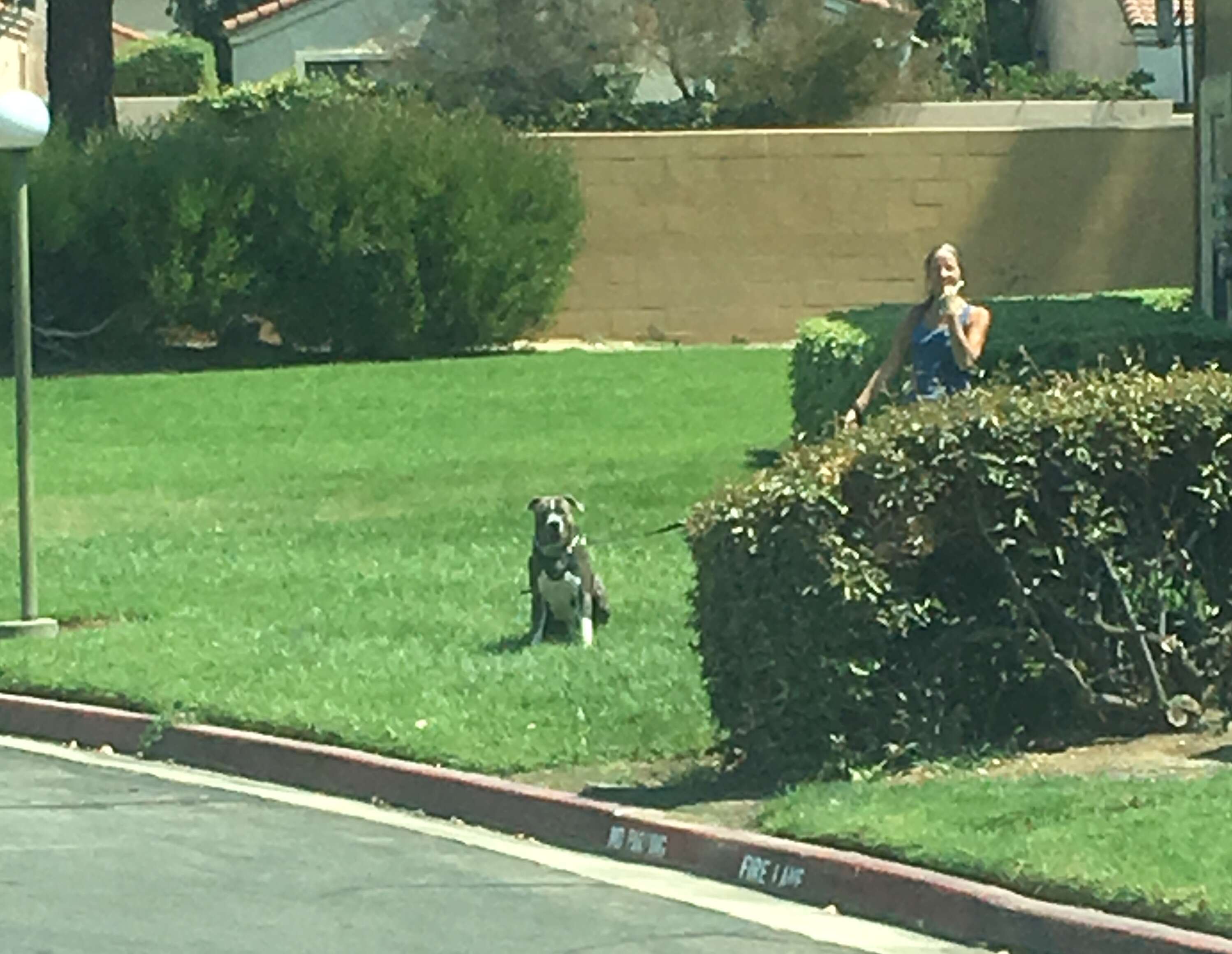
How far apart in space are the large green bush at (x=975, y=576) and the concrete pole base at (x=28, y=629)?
4.61 m

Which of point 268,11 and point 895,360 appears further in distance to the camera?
point 268,11

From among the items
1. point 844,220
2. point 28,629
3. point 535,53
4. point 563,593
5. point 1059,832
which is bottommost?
point 28,629

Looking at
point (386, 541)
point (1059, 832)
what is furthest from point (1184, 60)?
point (1059, 832)

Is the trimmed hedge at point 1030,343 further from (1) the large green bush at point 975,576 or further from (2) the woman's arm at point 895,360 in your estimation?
(1) the large green bush at point 975,576

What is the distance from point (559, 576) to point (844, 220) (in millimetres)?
17613

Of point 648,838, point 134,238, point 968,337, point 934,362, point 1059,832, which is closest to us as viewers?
point 1059,832

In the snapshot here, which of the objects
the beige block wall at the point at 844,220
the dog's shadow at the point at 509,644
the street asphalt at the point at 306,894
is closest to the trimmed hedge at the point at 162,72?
the beige block wall at the point at 844,220

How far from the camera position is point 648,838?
8758 mm

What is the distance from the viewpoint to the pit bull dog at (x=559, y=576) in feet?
38.7

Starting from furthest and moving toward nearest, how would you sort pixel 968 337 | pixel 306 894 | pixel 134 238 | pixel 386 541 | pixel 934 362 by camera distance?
pixel 134 238 → pixel 386 541 → pixel 934 362 → pixel 968 337 → pixel 306 894

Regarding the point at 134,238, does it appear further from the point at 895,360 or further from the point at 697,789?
the point at 697,789

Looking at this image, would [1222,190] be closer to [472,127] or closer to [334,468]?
[334,468]

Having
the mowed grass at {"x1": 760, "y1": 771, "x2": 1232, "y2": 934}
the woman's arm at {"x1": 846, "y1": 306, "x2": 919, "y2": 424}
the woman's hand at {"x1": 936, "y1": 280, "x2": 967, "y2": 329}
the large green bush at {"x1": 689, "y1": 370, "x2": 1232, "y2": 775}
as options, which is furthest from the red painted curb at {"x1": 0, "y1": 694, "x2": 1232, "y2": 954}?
the woman's hand at {"x1": 936, "y1": 280, "x2": 967, "y2": 329}

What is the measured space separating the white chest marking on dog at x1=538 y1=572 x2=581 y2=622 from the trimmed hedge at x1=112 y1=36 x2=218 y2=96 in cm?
3652
